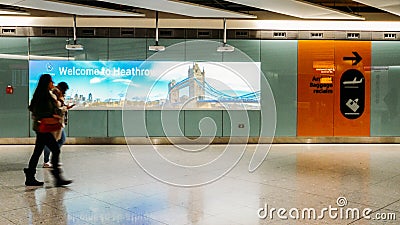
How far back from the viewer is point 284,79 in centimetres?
1220

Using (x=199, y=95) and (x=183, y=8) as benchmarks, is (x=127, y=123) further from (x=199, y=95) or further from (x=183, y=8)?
(x=183, y=8)

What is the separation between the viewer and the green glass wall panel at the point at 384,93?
1219cm

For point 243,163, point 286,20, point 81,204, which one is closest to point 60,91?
point 81,204

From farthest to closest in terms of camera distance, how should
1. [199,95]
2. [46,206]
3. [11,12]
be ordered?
[199,95] → [11,12] → [46,206]

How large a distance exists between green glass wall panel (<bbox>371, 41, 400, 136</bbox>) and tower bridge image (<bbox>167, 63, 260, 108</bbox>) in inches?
132

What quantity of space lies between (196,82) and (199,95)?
0.39m

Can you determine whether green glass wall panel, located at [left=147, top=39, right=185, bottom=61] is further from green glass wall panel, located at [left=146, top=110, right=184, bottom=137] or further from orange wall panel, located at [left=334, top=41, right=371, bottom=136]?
orange wall panel, located at [left=334, top=41, right=371, bottom=136]

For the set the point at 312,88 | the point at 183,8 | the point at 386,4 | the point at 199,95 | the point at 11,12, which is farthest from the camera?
the point at 312,88

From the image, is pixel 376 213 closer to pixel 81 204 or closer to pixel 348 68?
pixel 81 204

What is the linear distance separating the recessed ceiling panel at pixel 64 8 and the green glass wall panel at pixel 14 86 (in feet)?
8.23

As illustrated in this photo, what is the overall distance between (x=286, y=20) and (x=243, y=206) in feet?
24.6

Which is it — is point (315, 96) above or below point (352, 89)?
below

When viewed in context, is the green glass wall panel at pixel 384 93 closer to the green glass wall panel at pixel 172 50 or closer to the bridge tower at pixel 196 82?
the bridge tower at pixel 196 82

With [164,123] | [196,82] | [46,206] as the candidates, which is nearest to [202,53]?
[196,82]
